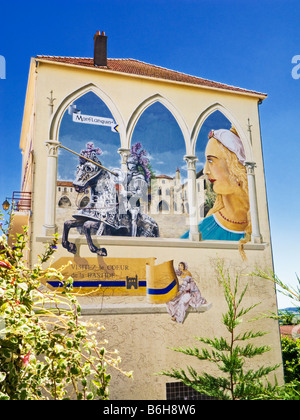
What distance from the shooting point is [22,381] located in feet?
3.94

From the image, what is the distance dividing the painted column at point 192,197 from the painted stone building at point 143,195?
0.02m

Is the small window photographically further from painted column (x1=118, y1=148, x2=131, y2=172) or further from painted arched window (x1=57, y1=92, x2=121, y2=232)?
painted column (x1=118, y1=148, x2=131, y2=172)

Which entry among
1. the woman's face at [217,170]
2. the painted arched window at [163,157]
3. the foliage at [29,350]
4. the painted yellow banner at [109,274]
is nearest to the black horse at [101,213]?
the painted yellow banner at [109,274]

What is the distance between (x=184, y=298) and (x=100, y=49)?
5.95 metres

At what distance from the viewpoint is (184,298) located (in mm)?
8312

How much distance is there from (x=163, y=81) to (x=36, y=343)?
28.9ft

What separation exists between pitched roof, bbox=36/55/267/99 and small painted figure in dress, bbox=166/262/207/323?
A: 4.55 meters

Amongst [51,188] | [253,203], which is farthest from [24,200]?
[253,203]

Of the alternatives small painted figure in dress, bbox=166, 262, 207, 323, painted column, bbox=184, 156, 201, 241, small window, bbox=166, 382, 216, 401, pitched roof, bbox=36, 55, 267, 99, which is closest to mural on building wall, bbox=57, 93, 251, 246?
painted column, bbox=184, 156, 201, 241

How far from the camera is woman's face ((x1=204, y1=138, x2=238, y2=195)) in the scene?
9.35m

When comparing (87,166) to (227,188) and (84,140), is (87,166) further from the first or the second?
(227,188)

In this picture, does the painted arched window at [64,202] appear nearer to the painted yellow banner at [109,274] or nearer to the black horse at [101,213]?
the black horse at [101,213]

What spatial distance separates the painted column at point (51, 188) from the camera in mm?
7641
